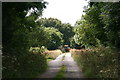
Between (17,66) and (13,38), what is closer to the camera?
(13,38)

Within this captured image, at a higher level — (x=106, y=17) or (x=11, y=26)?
(x=106, y=17)

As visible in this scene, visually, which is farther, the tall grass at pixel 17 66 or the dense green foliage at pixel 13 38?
the tall grass at pixel 17 66

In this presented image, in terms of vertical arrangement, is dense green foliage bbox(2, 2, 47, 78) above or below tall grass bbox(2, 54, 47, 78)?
above

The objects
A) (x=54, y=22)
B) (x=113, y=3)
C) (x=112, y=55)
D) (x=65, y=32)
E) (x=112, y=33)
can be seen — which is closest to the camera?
(x=113, y=3)

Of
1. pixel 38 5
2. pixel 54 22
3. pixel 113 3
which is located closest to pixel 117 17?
pixel 113 3

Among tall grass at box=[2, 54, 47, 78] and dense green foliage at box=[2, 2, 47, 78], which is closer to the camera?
dense green foliage at box=[2, 2, 47, 78]

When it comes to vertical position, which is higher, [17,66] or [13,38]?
[13,38]

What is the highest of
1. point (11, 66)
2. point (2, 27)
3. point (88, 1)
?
point (88, 1)

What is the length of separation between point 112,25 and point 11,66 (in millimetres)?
6889

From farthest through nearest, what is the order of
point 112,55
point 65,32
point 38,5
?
point 65,32, point 112,55, point 38,5

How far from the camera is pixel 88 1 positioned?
22.7 m

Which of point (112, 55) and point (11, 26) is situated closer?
point (11, 26)

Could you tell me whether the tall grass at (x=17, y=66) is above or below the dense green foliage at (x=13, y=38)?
below

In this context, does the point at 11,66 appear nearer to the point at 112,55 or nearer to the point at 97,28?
the point at 112,55
